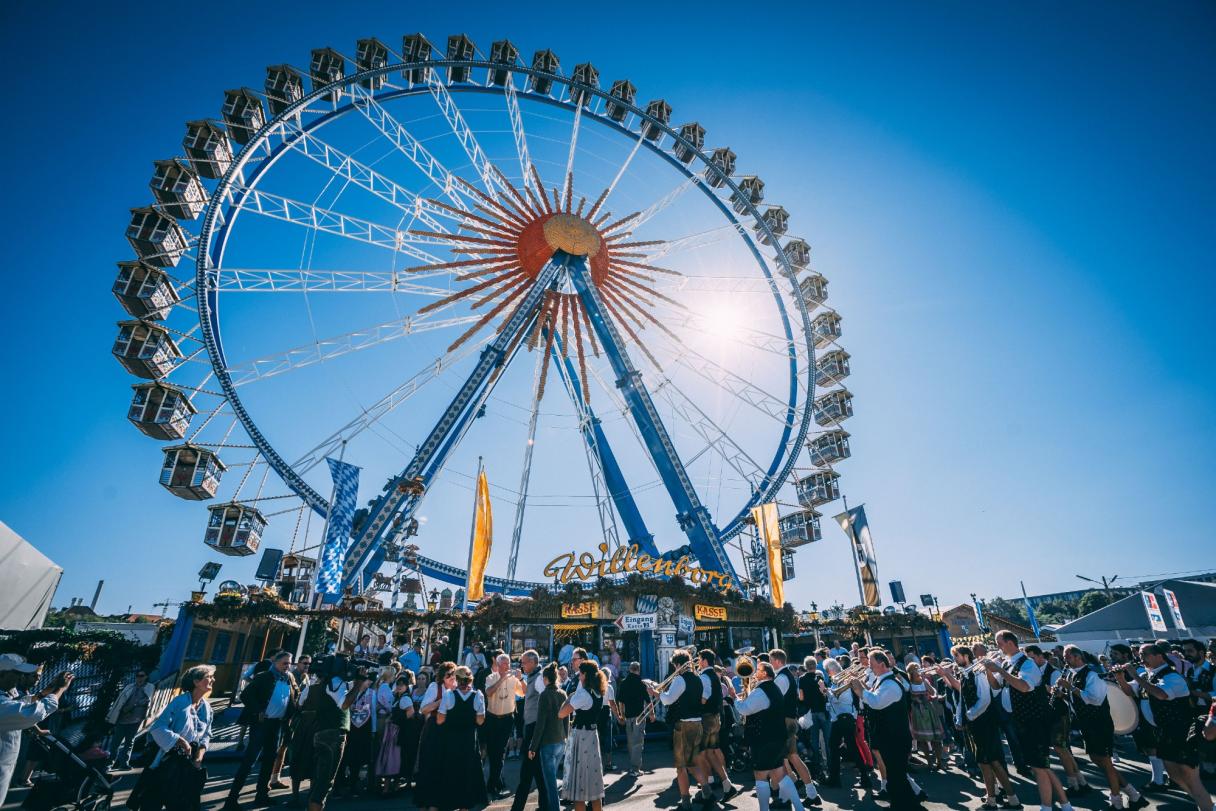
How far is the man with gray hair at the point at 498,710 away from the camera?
7348mm

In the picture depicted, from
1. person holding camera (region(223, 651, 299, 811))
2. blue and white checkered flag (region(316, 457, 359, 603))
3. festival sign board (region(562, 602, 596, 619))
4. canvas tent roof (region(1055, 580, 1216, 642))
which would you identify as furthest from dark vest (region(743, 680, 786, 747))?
canvas tent roof (region(1055, 580, 1216, 642))

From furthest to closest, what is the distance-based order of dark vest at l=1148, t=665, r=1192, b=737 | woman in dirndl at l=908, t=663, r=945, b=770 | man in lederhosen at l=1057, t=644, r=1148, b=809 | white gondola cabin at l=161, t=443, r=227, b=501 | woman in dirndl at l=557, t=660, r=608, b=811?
white gondola cabin at l=161, t=443, r=227, b=501
woman in dirndl at l=908, t=663, r=945, b=770
man in lederhosen at l=1057, t=644, r=1148, b=809
dark vest at l=1148, t=665, r=1192, b=737
woman in dirndl at l=557, t=660, r=608, b=811

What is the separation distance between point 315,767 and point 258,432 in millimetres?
15114

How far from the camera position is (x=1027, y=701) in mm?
6426

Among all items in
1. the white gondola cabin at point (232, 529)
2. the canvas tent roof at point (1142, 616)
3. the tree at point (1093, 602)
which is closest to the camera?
the white gondola cabin at point (232, 529)

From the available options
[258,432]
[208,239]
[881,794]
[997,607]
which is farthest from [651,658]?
[997,607]

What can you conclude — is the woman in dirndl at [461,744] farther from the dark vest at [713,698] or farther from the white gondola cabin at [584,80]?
the white gondola cabin at [584,80]

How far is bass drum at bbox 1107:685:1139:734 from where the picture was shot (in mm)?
7880

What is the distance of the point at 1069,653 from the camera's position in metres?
7.34

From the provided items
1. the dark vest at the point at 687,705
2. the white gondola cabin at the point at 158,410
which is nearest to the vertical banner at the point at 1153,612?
the dark vest at the point at 687,705

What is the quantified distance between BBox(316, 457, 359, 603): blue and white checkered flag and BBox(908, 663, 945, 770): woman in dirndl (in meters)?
14.0

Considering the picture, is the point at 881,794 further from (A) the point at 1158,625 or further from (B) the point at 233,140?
(B) the point at 233,140

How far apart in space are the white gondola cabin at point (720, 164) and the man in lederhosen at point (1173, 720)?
21.7m

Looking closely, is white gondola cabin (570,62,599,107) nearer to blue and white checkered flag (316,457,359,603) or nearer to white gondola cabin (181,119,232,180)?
white gondola cabin (181,119,232,180)
